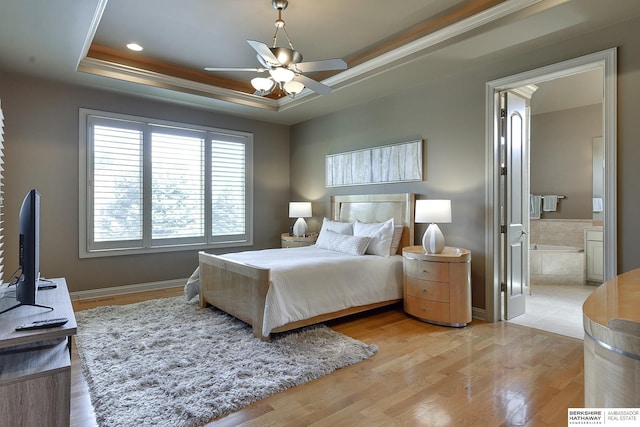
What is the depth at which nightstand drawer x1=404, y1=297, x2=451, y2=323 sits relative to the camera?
11.5 feet

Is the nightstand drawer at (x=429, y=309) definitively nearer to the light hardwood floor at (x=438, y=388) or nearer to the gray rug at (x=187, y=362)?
the light hardwood floor at (x=438, y=388)

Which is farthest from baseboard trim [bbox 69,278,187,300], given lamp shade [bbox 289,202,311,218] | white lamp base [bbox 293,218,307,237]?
lamp shade [bbox 289,202,311,218]

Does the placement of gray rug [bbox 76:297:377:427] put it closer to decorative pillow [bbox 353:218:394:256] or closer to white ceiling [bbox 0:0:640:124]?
decorative pillow [bbox 353:218:394:256]

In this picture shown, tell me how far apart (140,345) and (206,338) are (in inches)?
20.6

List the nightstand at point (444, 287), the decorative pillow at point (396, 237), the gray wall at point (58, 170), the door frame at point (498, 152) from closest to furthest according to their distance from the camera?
the door frame at point (498, 152)
the nightstand at point (444, 287)
the gray wall at point (58, 170)
the decorative pillow at point (396, 237)

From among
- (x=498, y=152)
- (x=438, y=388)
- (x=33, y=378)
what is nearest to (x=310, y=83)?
(x=498, y=152)

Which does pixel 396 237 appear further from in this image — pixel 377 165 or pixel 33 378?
pixel 33 378

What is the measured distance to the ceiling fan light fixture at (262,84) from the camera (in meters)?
3.05

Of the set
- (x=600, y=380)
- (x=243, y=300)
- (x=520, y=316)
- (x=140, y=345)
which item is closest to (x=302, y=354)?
(x=243, y=300)

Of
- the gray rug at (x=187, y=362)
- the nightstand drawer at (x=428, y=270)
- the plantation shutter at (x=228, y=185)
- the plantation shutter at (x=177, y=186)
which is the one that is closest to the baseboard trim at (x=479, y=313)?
the nightstand drawer at (x=428, y=270)

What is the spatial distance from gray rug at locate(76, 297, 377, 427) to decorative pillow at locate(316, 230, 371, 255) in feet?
3.42

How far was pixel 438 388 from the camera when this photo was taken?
90.9 inches

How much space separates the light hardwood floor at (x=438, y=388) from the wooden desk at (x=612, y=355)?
1.18 m

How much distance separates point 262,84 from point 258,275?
167 cm
